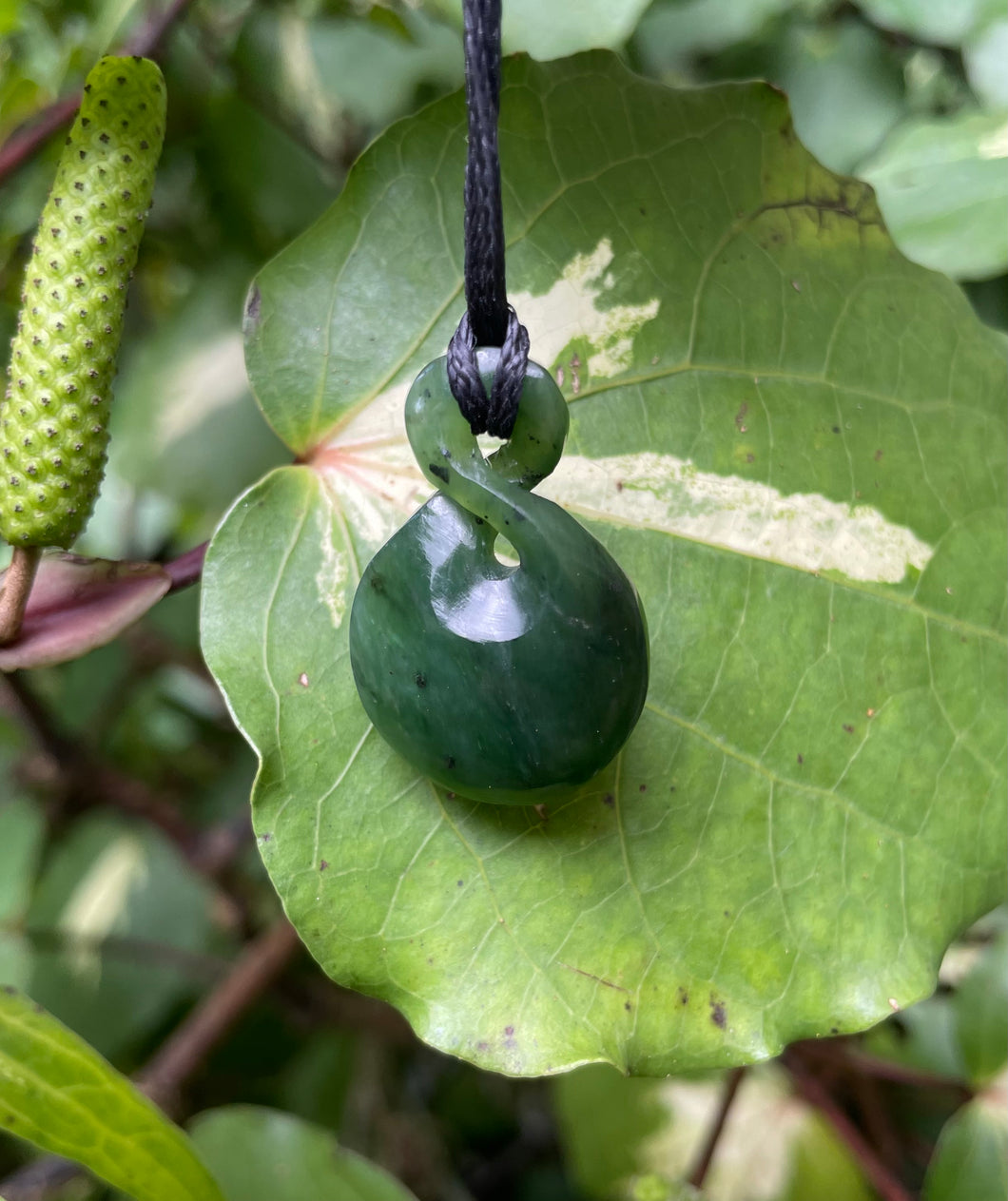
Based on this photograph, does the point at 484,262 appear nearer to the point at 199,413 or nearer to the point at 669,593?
the point at 669,593

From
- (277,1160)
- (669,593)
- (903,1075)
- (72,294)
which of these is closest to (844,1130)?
(903,1075)

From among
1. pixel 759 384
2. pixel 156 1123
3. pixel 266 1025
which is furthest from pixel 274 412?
pixel 266 1025

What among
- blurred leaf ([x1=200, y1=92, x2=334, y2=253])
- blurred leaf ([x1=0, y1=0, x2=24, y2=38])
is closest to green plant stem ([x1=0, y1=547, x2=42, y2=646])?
blurred leaf ([x1=0, y1=0, x2=24, y2=38])

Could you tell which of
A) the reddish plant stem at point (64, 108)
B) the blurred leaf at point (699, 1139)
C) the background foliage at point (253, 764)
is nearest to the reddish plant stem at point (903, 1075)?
the background foliage at point (253, 764)

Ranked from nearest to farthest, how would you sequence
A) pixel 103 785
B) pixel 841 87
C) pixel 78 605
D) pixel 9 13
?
pixel 78 605
pixel 9 13
pixel 841 87
pixel 103 785

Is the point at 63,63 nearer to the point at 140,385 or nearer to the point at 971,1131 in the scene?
the point at 140,385
